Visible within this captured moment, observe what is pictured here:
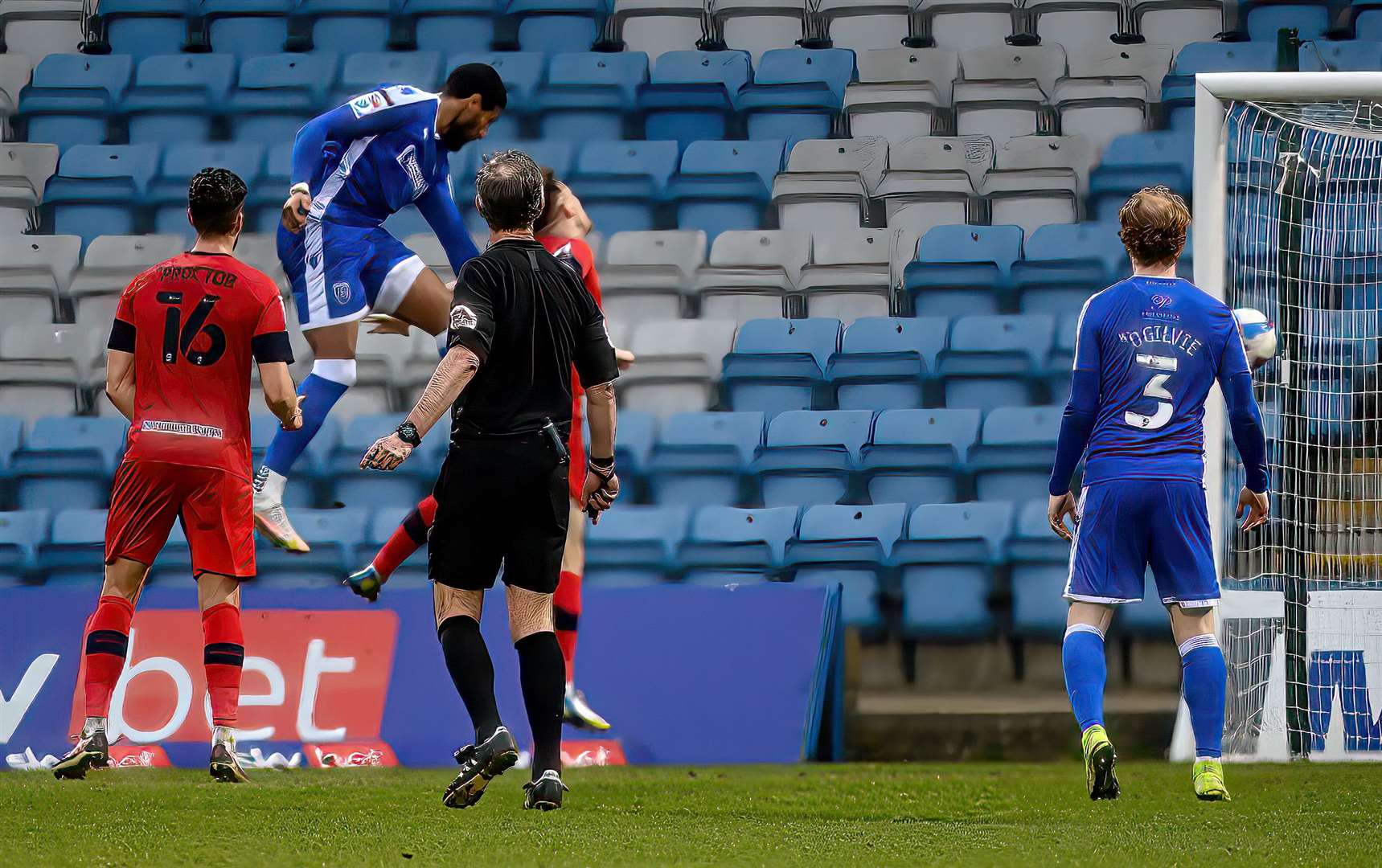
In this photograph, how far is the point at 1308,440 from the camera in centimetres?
675

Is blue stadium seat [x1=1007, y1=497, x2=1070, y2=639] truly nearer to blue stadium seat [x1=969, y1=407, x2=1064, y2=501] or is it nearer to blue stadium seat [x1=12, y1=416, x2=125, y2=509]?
blue stadium seat [x1=969, y1=407, x2=1064, y2=501]

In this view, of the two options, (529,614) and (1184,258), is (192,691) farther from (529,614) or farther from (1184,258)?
(1184,258)

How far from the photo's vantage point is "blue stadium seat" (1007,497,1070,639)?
7.12 metres

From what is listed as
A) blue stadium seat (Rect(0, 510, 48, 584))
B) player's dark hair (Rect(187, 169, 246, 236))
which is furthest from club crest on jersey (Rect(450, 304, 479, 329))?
blue stadium seat (Rect(0, 510, 48, 584))

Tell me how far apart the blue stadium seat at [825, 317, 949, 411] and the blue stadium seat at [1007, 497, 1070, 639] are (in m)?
1.17

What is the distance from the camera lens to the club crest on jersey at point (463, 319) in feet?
13.4

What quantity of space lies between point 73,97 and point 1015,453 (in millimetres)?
6812

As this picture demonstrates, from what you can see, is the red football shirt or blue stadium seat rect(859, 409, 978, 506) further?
blue stadium seat rect(859, 409, 978, 506)

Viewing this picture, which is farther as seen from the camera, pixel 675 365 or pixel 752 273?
pixel 752 273

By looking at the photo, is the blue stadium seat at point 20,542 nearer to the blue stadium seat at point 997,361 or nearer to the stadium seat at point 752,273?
the stadium seat at point 752,273

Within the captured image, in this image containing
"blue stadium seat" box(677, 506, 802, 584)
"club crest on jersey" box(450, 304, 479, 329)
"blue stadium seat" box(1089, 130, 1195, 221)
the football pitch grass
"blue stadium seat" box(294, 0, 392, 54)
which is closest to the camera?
the football pitch grass

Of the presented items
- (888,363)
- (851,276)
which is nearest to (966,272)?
(851,276)

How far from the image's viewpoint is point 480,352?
161 inches

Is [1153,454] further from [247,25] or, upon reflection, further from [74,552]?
[247,25]
